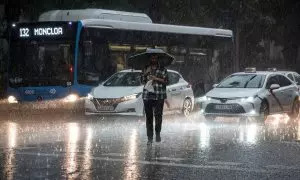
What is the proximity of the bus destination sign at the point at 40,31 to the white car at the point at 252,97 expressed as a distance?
17.9 feet

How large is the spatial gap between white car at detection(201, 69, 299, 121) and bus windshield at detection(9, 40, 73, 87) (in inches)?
191

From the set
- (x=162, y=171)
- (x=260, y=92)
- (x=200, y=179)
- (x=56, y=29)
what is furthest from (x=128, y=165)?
(x=56, y=29)

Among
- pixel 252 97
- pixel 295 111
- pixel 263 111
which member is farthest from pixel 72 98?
pixel 295 111

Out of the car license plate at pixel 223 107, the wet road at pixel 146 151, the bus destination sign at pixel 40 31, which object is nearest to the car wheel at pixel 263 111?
the wet road at pixel 146 151

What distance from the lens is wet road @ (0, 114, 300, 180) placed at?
36.4 feet

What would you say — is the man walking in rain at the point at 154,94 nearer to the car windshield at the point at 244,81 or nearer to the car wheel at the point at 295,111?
the car windshield at the point at 244,81

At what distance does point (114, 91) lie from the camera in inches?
876

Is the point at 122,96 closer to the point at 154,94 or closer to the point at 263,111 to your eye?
the point at 263,111

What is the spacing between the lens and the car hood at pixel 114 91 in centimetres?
2197

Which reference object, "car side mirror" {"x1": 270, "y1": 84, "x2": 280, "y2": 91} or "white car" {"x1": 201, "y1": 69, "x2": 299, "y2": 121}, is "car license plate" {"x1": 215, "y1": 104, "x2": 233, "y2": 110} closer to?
"white car" {"x1": 201, "y1": 69, "x2": 299, "y2": 121}

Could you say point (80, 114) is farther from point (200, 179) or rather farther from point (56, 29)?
point (200, 179)

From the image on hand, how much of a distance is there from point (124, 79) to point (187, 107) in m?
2.62

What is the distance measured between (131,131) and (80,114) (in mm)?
6473

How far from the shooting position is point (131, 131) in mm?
18781
